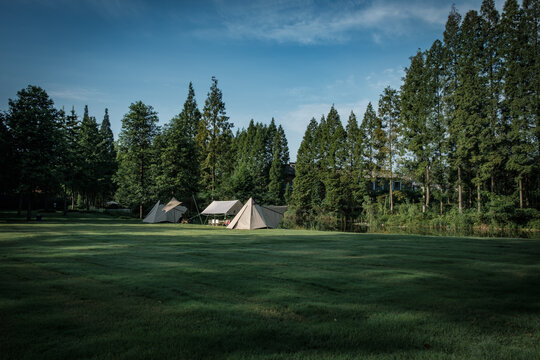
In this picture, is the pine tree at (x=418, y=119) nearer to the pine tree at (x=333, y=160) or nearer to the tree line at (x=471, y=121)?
the tree line at (x=471, y=121)

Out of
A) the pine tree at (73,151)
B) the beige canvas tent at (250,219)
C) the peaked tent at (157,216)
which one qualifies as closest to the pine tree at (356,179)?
the beige canvas tent at (250,219)

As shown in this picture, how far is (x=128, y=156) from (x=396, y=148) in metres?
30.5

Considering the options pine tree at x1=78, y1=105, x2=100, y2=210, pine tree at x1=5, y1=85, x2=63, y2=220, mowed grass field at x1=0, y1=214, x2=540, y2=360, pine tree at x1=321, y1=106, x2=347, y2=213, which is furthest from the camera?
pine tree at x1=321, y1=106, x2=347, y2=213

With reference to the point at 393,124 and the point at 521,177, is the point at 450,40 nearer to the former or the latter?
the point at 393,124

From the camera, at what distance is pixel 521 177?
86.3ft

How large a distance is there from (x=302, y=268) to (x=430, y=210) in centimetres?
2968

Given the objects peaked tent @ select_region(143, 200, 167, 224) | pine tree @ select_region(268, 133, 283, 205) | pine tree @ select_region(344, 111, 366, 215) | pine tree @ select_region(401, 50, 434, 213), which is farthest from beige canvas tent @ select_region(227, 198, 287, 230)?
pine tree @ select_region(268, 133, 283, 205)

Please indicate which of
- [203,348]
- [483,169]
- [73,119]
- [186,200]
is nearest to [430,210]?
[483,169]

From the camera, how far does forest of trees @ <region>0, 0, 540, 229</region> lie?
25.6m

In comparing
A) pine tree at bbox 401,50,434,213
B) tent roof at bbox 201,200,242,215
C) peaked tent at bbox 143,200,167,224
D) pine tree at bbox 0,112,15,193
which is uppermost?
pine tree at bbox 401,50,434,213

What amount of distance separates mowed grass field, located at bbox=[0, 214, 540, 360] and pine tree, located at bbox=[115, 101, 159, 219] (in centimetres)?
2904

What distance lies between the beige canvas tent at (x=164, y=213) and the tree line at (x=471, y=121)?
18580 millimetres

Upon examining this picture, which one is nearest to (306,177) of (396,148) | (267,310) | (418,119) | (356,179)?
(356,179)

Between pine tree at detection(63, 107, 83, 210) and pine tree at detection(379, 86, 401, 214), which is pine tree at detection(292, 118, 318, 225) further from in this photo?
pine tree at detection(63, 107, 83, 210)
